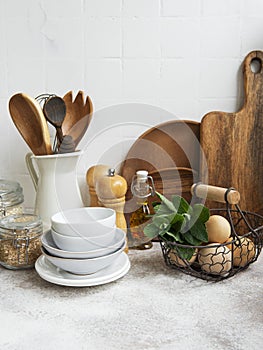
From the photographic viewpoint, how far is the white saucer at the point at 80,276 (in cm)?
98

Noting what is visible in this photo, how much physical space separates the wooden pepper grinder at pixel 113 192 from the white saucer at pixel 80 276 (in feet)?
0.48

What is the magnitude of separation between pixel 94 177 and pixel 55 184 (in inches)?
4.5

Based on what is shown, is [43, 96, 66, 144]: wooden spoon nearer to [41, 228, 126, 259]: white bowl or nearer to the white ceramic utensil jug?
the white ceramic utensil jug

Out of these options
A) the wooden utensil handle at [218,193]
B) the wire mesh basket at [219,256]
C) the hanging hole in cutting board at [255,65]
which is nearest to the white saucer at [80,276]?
the wire mesh basket at [219,256]

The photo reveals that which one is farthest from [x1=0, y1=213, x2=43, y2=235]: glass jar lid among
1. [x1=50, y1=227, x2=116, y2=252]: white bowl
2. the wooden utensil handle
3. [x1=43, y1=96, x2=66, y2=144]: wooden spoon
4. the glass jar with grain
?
the wooden utensil handle

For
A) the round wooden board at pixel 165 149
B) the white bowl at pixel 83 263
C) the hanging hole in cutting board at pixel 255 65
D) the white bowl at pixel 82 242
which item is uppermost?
the hanging hole in cutting board at pixel 255 65

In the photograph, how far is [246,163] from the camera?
1277mm

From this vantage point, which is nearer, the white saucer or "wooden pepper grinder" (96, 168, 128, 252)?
the white saucer

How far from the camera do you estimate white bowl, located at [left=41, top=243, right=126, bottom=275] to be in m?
0.98

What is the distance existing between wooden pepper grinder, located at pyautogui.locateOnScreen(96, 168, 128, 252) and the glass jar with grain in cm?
17

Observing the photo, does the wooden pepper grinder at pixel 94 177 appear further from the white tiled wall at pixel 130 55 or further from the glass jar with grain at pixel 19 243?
the glass jar with grain at pixel 19 243

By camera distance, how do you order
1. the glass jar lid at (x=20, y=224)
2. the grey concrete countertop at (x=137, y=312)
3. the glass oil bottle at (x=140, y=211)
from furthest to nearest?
the glass oil bottle at (x=140, y=211) → the glass jar lid at (x=20, y=224) → the grey concrete countertop at (x=137, y=312)

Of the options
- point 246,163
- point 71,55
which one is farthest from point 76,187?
point 246,163

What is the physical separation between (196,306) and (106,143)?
55cm
